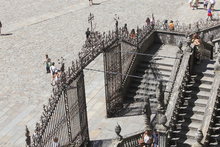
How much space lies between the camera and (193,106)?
A: 15625 mm

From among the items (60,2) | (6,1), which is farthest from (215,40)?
(6,1)

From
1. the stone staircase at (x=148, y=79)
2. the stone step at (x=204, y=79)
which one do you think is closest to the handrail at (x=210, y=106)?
the stone step at (x=204, y=79)

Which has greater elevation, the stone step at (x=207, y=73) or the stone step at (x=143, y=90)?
the stone step at (x=207, y=73)

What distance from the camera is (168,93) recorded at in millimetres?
15961

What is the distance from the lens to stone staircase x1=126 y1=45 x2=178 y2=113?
19703 mm

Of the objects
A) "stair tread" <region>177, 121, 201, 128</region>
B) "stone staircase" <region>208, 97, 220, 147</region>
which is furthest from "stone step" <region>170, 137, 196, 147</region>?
"stone staircase" <region>208, 97, 220, 147</region>

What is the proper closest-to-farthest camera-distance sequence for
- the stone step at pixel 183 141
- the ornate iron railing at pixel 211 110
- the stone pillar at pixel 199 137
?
the stone pillar at pixel 199 137 < the ornate iron railing at pixel 211 110 < the stone step at pixel 183 141

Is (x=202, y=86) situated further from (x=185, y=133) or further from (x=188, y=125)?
(x=185, y=133)

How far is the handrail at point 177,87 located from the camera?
14.9 metres

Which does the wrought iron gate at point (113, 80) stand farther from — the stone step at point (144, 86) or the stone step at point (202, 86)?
the stone step at point (202, 86)

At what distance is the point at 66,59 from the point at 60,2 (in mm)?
14367

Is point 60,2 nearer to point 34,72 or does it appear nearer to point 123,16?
point 123,16

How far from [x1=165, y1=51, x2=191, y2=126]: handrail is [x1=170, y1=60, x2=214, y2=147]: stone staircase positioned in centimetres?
50

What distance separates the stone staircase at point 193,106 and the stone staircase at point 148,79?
2.96 metres
